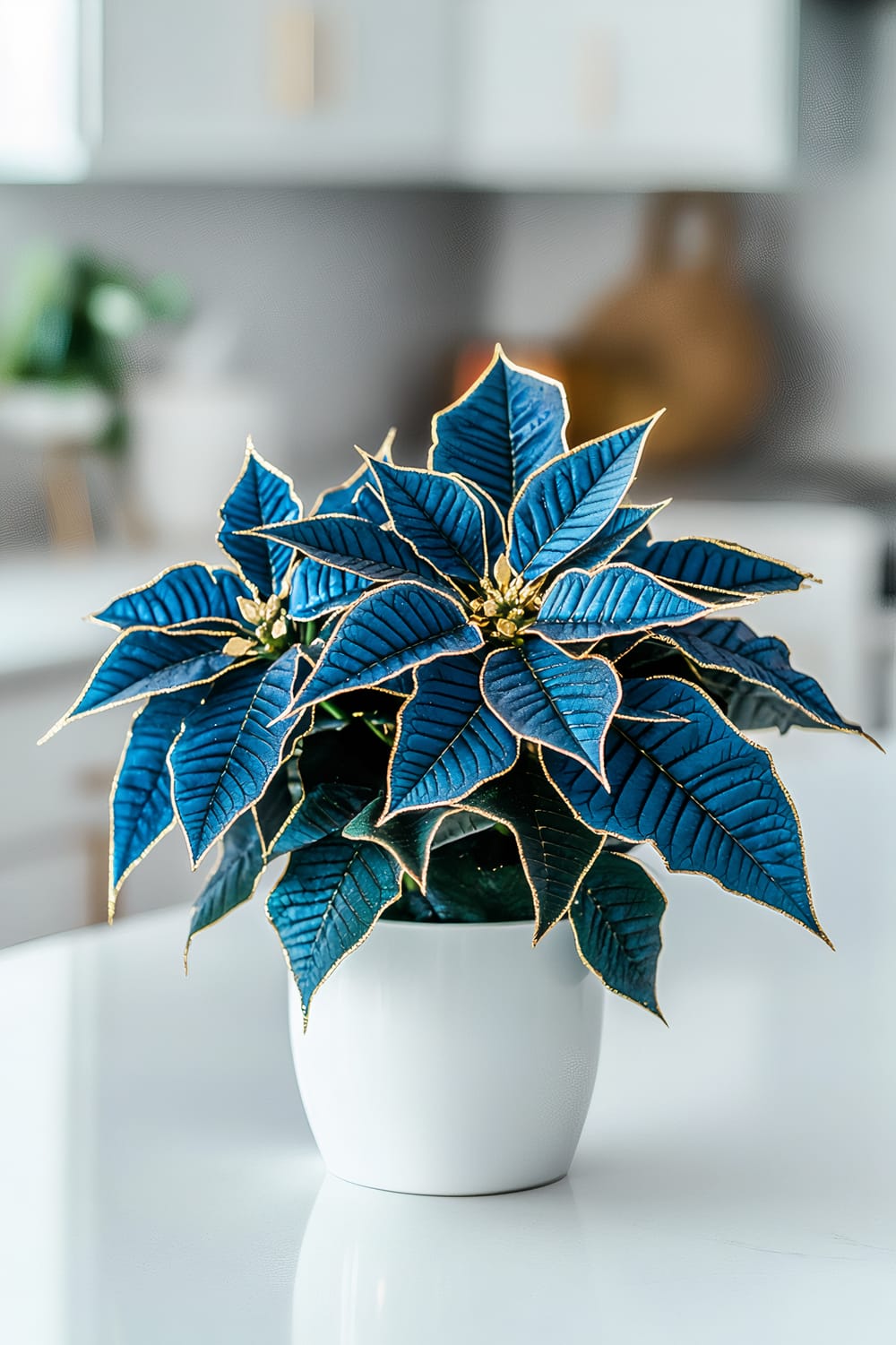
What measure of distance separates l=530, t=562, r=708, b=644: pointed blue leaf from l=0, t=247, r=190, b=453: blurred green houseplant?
6.58 feet

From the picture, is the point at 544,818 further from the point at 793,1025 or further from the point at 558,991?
the point at 793,1025

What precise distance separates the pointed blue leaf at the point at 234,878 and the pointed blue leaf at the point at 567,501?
0.15 meters

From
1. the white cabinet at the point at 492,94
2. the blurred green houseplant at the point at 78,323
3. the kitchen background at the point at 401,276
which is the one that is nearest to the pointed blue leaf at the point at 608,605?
the kitchen background at the point at 401,276

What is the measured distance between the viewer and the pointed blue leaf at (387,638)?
1.60 feet

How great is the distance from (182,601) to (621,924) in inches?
8.0

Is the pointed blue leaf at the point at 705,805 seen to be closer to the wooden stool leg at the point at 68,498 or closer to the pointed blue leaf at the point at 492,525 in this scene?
the pointed blue leaf at the point at 492,525

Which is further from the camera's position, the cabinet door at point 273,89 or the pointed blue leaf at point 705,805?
the cabinet door at point 273,89

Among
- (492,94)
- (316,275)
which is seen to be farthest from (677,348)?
(316,275)

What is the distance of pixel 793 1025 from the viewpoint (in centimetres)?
77

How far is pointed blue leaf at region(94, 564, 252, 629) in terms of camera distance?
57 cm

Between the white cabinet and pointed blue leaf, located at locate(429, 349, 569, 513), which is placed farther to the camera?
the white cabinet

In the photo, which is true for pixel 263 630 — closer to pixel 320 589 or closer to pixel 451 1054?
pixel 320 589

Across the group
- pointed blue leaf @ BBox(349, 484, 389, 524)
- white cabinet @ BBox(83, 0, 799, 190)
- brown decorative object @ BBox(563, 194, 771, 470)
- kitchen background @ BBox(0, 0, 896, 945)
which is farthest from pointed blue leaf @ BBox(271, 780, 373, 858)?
brown decorative object @ BBox(563, 194, 771, 470)

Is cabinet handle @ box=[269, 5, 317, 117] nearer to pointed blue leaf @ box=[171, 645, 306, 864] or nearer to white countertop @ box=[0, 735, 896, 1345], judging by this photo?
white countertop @ box=[0, 735, 896, 1345]
